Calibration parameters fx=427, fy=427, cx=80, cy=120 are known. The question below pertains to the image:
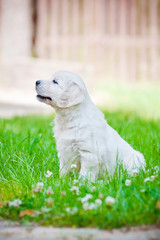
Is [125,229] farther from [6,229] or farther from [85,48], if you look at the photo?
[85,48]

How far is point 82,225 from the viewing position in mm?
2375

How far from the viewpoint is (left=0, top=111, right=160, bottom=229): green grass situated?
7.88ft

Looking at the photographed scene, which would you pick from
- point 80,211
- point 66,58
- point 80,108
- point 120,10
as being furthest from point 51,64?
point 80,211

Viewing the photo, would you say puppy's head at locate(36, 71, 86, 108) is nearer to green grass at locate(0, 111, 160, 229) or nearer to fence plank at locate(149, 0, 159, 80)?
green grass at locate(0, 111, 160, 229)

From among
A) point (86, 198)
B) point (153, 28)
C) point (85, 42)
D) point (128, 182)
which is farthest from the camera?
point (153, 28)

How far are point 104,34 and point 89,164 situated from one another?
8.36 m

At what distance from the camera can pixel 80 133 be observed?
3.32 meters

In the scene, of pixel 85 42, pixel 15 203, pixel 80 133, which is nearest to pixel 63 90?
pixel 80 133

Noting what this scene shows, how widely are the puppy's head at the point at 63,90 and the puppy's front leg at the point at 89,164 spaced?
415 millimetres

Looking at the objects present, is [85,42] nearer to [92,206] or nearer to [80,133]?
[80,133]

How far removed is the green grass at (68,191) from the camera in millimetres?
2400

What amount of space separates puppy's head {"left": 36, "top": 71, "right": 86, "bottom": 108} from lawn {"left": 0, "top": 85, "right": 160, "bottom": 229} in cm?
53

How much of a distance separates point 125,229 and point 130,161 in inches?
47.8

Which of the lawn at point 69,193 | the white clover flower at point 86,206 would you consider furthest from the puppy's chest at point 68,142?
the white clover flower at point 86,206
